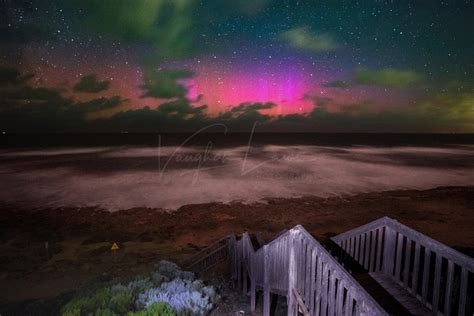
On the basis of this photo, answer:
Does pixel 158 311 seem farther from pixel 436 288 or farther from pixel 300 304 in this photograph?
pixel 436 288

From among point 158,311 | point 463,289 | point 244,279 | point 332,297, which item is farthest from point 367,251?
point 158,311

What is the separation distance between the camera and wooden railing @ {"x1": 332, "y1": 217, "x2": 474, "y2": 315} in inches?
180

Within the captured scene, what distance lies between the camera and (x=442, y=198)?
23.4 meters

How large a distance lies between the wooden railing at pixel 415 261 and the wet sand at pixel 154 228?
20.3ft

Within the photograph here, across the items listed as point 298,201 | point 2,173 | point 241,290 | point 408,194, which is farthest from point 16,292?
point 2,173

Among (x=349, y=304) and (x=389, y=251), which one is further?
(x=389, y=251)

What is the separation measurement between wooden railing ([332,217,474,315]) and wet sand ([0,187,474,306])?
243 inches

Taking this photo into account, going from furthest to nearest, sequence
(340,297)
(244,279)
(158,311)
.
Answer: (244,279) → (158,311) → (340,297)

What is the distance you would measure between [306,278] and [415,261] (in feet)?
6.31

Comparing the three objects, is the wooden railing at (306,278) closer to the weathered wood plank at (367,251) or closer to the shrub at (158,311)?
the weathered wood plank at (367,251)

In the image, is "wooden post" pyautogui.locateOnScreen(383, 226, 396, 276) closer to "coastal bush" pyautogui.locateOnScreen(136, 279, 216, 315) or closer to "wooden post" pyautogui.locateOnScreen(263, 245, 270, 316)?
"wooden post" pyautogui.locateOnScreen(263, 245, 270, 316)

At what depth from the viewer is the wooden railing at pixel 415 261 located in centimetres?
458

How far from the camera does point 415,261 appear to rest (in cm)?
538

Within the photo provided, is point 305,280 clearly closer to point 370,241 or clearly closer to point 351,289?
point 351,289
